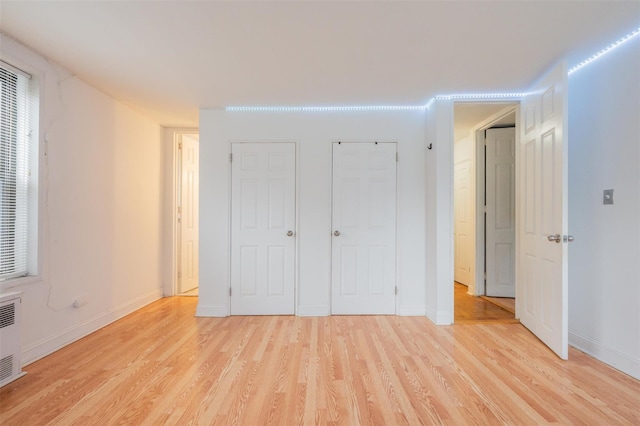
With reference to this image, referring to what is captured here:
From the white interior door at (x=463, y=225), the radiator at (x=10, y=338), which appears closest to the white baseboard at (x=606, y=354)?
the white interior door at (x=463, y=225)

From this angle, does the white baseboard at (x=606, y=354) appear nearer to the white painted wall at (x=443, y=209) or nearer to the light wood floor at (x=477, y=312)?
the light wood floor at (x=477, y=312)

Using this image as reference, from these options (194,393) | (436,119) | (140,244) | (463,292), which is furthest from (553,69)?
(140,244)

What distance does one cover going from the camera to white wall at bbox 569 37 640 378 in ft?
6.89

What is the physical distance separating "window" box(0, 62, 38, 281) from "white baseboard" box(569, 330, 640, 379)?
4.47 meters

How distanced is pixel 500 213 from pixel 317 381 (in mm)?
3568

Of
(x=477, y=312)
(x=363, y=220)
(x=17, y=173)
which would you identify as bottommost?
(x=477, y=312)

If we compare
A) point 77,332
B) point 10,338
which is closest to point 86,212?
point 77,332

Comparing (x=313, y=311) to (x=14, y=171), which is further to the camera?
(x=313, y=311)

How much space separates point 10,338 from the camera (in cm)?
195

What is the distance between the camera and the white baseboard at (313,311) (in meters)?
3.35

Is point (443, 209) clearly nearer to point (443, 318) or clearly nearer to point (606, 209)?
point (443, 318)

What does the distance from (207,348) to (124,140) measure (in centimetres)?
254

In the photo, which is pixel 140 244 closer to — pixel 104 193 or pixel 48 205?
pixel 104 193

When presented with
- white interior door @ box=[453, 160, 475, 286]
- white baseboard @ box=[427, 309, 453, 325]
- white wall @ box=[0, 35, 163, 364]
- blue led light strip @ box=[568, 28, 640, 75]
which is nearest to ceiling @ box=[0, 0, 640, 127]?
blue led light strip @ box=[568, 28, 640, 75]
